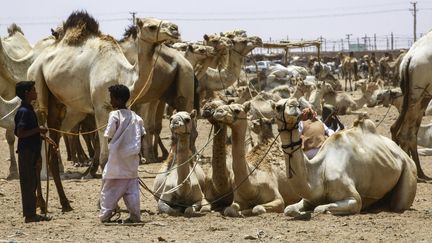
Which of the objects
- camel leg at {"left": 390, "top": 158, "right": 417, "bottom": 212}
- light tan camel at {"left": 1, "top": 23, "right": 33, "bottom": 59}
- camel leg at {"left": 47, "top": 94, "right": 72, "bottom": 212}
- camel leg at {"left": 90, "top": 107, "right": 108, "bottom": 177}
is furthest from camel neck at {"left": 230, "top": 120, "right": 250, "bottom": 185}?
light tan camel at {"left": 1, "top": 23, "right": 33, "bottom": 59}

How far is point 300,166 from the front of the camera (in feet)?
33.4

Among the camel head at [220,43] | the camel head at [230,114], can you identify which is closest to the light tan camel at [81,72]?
the camel head at [230,114]

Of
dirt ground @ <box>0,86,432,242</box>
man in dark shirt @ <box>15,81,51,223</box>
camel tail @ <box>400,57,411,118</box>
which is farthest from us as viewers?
camel tail @ <box>400,57,411,118</box>

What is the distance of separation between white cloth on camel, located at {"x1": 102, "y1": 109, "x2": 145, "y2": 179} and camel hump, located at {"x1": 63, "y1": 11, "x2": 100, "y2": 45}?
13.7 feet

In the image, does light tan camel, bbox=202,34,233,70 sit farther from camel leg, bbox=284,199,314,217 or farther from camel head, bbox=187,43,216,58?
camel leg, bbox=284,199,314,217

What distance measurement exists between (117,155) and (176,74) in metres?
6.33

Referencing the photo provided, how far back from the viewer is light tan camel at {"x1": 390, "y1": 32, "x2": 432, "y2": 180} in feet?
50.4

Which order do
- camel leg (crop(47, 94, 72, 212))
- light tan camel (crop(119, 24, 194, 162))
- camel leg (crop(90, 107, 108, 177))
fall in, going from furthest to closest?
light tan camel (crop(119, 24, 194, 162)) < camel leg (crop(90, 107, 108, 177)) < camel leg (crop(47, 94, 72, 212))

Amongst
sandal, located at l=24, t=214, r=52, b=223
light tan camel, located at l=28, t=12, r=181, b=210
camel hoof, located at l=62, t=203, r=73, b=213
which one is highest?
light tan camel, located at l=28, t=12, r=181, b=210

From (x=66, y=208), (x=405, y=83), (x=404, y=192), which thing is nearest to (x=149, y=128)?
(x=405, y=83)

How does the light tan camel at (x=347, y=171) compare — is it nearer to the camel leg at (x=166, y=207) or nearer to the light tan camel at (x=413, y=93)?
the camel leg at (x=166, y=207)

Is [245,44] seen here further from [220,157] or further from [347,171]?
[347,171]

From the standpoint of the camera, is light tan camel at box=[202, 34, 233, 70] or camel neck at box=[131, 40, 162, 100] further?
light tan camel at box=[202, 34, 233, 70]

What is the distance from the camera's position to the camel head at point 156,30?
40.5 feet
